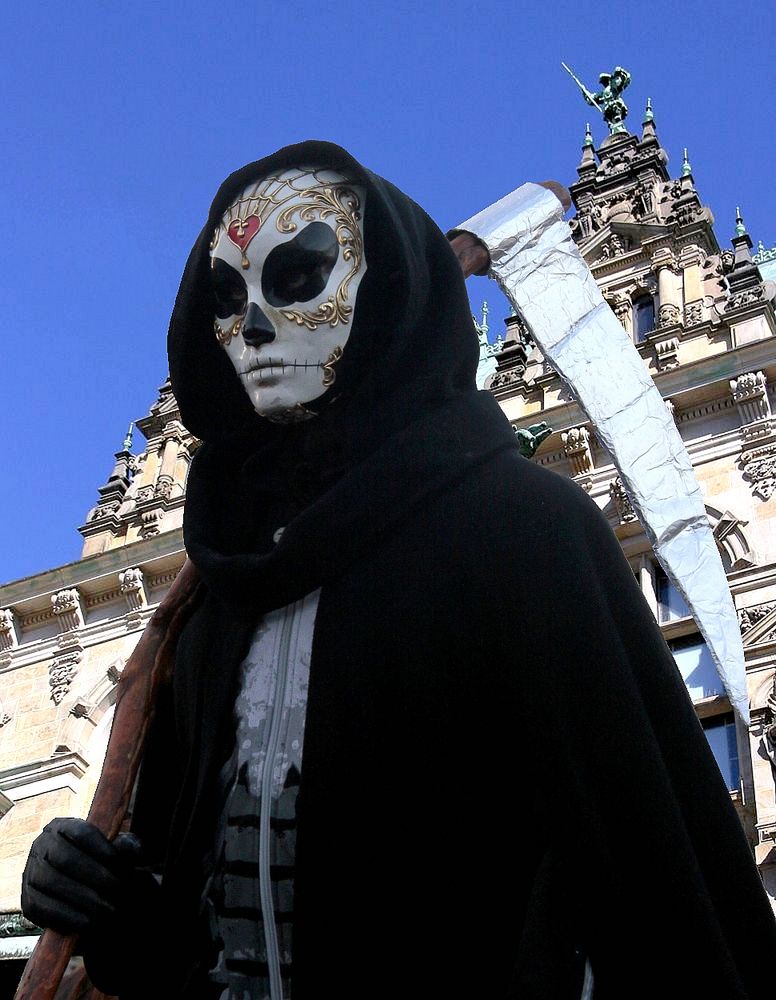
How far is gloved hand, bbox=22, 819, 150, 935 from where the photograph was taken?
259 cm

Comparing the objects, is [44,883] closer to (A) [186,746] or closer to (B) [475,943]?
(A) [186,746]

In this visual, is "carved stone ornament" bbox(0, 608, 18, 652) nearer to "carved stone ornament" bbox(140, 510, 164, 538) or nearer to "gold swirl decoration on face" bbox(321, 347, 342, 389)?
"carved stone ornament" bbox(140, 510, 164, 538)

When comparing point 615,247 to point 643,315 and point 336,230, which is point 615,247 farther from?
point 336,230

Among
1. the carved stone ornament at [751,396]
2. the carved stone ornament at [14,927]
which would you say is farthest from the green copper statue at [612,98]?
the carved stone ornament at [14,927]

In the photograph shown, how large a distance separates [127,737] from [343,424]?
0.79 metres

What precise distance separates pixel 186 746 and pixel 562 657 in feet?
2.82

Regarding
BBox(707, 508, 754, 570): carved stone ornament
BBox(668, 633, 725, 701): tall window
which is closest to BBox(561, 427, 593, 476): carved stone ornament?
BBox(707, 508, 754, 570): carved stone ornament

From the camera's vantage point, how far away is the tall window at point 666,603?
1394cm

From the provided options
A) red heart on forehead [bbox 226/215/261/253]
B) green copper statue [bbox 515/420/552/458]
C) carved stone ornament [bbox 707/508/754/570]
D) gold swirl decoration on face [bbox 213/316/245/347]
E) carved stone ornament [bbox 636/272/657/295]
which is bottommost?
gold swirl decoration on face [bbox 213/316/245/347]

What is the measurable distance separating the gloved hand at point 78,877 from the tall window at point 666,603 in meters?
11.6

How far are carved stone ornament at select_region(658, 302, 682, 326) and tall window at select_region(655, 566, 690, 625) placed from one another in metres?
4.04

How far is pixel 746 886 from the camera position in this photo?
2475 millimetres

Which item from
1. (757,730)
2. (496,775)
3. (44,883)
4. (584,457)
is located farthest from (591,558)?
(584,457)

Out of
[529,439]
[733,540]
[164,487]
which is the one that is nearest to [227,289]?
[529,439]
